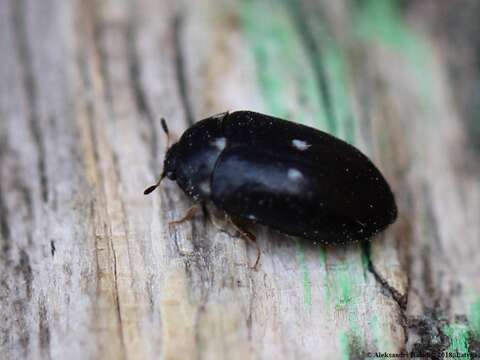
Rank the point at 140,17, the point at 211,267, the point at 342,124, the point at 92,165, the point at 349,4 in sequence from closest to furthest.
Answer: the point at 211,267, the point at 92,165, the point at 342,124, the point at 140,17, the point at 349,4

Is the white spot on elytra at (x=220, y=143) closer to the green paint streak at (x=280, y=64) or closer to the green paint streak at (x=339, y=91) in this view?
the green paint streak at (x=280, y=64)

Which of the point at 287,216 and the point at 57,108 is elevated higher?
the point at 57,108

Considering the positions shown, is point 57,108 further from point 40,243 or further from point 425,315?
point 425,315

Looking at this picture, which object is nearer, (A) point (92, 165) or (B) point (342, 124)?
(A) point (92, 165)

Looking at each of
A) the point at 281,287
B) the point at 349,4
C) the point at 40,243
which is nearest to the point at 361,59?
the point at 349,4

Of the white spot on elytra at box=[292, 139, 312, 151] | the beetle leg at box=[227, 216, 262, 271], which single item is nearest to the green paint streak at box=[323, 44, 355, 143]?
the white spot on elytra at box=[292, 139, 312, 151]

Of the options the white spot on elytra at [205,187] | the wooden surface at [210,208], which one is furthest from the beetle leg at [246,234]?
the white spot on elytra at [205,187]

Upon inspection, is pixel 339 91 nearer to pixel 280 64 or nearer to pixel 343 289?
pixel 280 64
